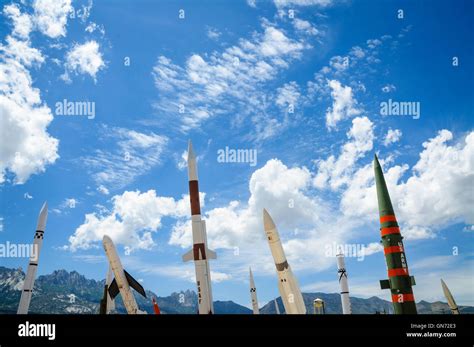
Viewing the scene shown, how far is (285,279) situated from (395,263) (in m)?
7.20

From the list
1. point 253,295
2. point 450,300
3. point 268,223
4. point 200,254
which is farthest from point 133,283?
point 450,300

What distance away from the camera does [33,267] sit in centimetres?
3181

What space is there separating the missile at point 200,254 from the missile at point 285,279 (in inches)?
143

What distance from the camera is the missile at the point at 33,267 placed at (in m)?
31.8

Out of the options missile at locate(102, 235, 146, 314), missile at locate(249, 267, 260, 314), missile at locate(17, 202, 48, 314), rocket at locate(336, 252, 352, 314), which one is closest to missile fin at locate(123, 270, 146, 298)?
missile at locate(102, 235, 146, 314)

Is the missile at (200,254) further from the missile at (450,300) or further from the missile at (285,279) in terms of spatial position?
the missile at (450,300)

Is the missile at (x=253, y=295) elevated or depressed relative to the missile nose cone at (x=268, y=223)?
depressed

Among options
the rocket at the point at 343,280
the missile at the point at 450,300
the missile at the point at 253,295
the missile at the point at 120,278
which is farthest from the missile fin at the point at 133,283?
the missile at the point at 450,300
